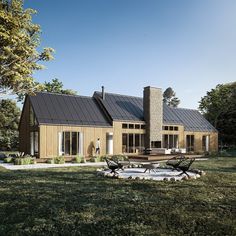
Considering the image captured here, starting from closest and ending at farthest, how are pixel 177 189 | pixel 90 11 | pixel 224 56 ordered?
pixel 177 189 → pixel 90 11 → pixel 224 56

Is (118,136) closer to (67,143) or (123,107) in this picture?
(123,107)

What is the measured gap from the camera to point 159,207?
7.80 m

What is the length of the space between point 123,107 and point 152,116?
10.2ft

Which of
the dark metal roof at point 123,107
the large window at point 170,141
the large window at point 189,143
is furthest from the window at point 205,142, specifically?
the dark metal roof at point 123,107

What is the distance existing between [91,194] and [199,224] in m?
4.05

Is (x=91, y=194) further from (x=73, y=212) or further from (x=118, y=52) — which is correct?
(x=118, y=52)

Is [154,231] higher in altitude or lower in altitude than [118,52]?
lower

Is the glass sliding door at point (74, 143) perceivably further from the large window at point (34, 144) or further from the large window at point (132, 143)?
the large window at point (132, 143)

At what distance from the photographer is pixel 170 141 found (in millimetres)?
30719

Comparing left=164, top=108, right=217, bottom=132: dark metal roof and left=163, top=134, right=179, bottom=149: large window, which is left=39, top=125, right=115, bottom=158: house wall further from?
left=164, top=108, right=217, bottom=132: dark metal roof

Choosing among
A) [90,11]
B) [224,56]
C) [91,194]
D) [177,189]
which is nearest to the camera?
[91,194]

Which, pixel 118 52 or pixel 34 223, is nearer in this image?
pixel 34 223

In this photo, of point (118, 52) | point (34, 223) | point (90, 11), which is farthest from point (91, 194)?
→ point (118, 52)

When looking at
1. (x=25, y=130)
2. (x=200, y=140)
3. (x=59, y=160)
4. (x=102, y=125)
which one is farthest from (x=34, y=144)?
(x=200, y=140)
